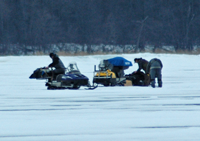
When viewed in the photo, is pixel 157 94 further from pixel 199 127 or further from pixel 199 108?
pixel 199 127

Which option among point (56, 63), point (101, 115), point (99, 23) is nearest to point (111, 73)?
point (56, 63)

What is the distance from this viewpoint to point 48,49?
55.5 meters

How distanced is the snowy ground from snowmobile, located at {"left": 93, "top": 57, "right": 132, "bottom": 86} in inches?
37.5

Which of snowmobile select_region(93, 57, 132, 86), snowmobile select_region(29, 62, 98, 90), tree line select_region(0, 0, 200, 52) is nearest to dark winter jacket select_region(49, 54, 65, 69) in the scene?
snowmobile select_region(29, 62, 98, 90)

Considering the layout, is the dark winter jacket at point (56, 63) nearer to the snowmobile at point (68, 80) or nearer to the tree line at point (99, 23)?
the snowmobile at point (68, 80)

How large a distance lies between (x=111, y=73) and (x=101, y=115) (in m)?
6.35

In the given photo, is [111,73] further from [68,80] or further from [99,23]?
[99,23]

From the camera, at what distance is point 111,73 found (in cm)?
1541

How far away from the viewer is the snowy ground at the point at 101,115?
23.4 ft

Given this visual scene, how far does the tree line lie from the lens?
57.5m

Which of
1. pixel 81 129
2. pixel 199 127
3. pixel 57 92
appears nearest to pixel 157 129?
pixel 199 127

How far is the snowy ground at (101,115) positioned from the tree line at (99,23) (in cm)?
4312

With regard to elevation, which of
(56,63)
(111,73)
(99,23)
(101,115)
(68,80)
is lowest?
(101,115)

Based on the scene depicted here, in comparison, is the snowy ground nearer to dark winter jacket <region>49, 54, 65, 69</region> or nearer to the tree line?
dark winter jacket <region>49, 54, 65, 69</region>
